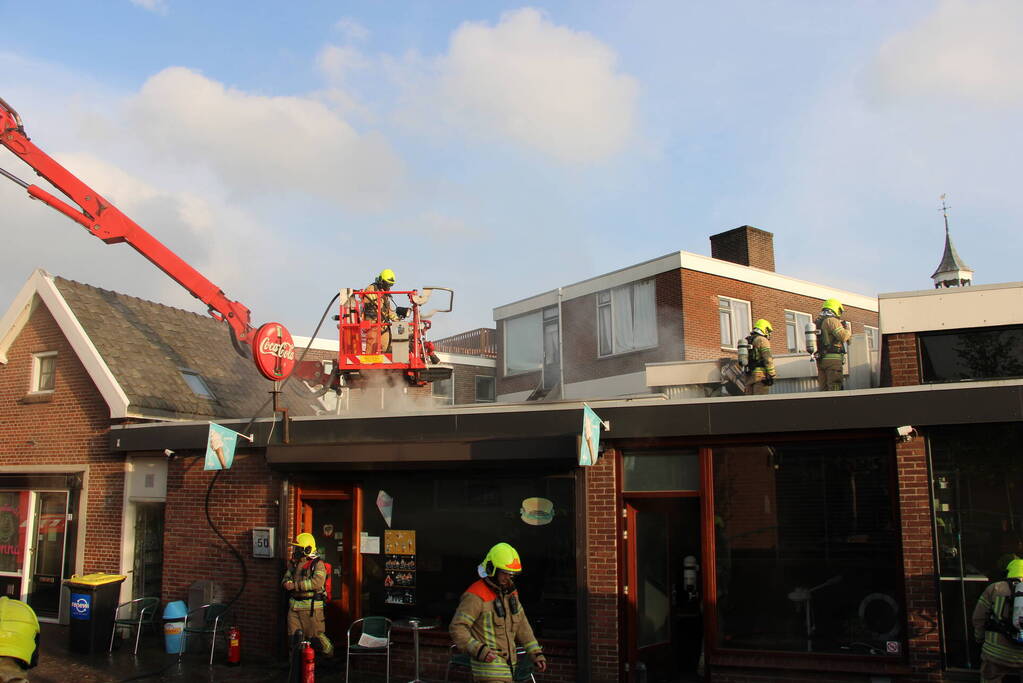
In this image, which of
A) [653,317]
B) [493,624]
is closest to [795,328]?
[653,317]

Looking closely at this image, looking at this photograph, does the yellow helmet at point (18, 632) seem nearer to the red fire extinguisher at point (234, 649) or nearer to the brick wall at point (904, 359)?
the red fire extinguisher at point (234, 649)

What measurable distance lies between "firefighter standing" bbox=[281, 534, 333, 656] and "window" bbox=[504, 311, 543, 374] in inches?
578

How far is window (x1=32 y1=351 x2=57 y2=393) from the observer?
49.8ft

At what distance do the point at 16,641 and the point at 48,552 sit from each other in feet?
34.8

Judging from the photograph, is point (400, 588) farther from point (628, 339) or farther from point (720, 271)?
point (720, 271)

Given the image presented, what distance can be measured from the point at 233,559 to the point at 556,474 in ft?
→ 16.6

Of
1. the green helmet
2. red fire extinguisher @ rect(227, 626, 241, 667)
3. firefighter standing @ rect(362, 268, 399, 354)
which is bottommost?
red fire extinguisher @ rect(227, 626, 241, 667)

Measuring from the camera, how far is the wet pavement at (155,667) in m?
10.5

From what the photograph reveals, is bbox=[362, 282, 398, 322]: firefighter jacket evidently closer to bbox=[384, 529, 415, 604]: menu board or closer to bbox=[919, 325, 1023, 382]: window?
bbox=[384, 529, 415, 604]: menu board

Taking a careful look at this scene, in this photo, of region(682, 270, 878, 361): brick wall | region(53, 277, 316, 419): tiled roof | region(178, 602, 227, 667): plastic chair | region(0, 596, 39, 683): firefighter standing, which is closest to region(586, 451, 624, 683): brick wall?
region(178, 602, 227, 667): plastic chair

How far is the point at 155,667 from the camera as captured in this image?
36.3ft

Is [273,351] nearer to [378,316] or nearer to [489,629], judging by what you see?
[378,316]

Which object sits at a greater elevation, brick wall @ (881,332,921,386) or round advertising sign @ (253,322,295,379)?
round advertising sign @ (253,322,295,379)

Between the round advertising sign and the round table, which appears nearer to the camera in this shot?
the round table
